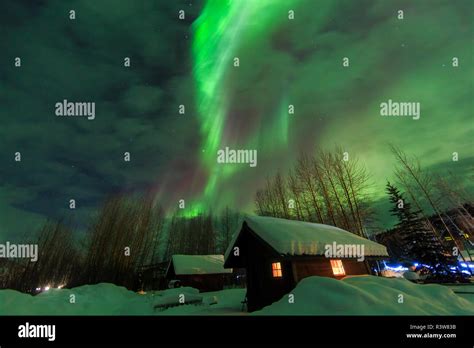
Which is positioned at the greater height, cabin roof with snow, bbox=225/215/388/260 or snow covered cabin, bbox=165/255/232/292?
cabin roof with snow, bbox=225/215/388/260

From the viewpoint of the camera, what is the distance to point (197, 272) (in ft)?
104

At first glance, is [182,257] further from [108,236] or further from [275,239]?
[275,239]

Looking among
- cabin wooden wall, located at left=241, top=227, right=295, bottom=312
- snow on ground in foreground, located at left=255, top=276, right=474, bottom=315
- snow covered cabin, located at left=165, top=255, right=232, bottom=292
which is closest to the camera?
snow on ground in foreground, located at left=255, top=276, right=474, bottom=315

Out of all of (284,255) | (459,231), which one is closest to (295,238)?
(284,255)

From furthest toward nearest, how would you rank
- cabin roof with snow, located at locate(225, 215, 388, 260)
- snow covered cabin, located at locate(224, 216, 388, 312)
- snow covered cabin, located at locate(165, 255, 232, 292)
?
snow covered cabin, located at locate(165, 255, 232, 292)
snow covered cabin, located at locate(224, 216, 388, 312)
cabin roof with snow, located at locate(225, 215, 388, 260)

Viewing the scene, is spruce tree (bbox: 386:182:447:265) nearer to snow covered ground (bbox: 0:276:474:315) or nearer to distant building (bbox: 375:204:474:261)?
distant building (bbox: 375:204:474:261)

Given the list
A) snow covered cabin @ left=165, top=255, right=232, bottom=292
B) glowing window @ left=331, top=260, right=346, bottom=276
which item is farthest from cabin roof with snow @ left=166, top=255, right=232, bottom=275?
glowing window @ left=331, top=260, right=346, bottom=276

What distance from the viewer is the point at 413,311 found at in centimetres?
829

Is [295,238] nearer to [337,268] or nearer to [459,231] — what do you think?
[337,268]

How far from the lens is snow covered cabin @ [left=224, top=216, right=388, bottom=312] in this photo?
40.1ft

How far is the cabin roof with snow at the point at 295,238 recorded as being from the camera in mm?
11977

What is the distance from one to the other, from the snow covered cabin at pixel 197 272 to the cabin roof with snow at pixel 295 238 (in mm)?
18348
